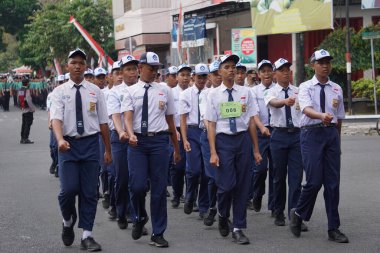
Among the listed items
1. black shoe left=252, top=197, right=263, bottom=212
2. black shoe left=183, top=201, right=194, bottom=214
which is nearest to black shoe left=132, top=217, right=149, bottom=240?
black shoe left=183, top=201, right=194, bottom=214

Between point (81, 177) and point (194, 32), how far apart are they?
31324mm

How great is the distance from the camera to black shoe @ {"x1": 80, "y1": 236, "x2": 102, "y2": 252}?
30.2 feet

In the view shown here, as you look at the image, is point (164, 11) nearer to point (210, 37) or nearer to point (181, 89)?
point (210, 37)

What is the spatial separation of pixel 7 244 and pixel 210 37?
119 ft

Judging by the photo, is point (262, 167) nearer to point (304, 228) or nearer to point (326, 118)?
point (304, 228)

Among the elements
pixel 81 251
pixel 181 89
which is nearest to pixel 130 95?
pixel 81 251

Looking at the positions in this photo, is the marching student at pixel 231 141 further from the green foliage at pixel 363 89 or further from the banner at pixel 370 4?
the banner at pixel 370 4

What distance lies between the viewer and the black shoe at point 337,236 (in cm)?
925

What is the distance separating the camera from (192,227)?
35.2 ft

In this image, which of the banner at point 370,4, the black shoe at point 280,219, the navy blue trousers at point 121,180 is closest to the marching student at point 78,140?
the navy blue trousers at point 121,180

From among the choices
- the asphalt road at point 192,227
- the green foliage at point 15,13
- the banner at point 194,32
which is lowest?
the asphalt road at point 192,227

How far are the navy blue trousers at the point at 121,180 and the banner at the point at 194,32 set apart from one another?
93.9 ft

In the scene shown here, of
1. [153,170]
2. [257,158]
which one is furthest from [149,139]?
[257,158]

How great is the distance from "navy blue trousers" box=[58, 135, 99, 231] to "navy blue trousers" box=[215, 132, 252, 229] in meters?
1.38
